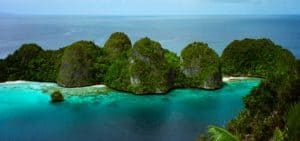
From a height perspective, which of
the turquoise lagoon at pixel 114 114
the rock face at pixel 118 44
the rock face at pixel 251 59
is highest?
the rock face at pixel 118 44

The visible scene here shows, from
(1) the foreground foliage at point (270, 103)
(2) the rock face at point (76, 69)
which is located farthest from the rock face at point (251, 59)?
(1) the foreground foliage at point (270, 103)

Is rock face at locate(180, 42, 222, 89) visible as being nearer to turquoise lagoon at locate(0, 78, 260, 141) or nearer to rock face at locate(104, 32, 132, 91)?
turquoise lagoon at locate(0, 78, 260, 141)

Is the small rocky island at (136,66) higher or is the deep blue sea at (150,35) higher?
the small rocky island at (136,66)

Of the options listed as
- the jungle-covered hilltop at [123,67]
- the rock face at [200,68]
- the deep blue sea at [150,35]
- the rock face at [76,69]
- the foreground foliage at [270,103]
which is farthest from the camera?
the deep blue sea at [150,35]

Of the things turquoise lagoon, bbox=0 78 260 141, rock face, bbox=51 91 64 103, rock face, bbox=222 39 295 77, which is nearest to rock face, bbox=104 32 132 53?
turquoise lagoon, bbox=0 78 260 141

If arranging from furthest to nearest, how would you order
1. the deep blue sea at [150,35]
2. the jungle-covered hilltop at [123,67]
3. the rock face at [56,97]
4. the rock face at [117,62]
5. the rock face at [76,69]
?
the deep blue sea at [150,35], the rock face at [76,69], the rock face at [117,62], the jungle-covered hilltop at [123,67], the rock face at [56,97]

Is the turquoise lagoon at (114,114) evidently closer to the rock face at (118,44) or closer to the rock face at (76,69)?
the rock face at (76,69)

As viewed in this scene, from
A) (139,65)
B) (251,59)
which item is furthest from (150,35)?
(139,65)

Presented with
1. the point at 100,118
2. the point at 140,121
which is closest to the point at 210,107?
the point at 140,121

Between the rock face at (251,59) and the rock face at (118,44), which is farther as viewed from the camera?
the rock face at (118,44)
